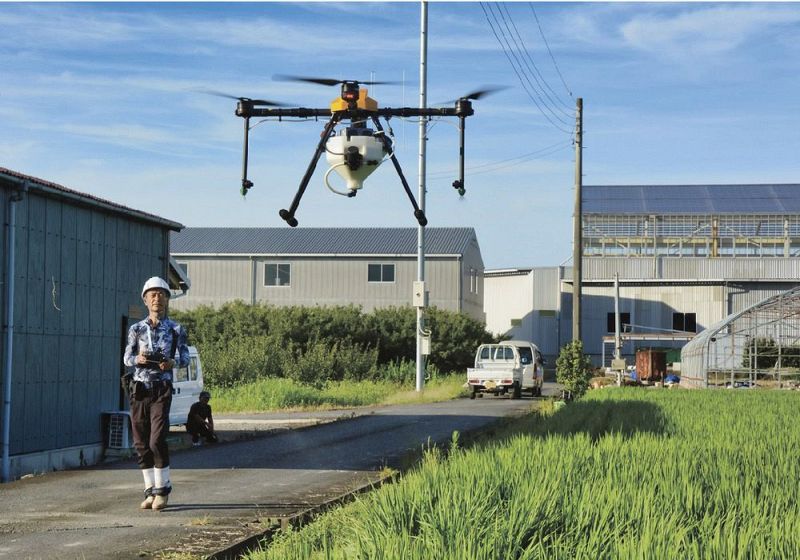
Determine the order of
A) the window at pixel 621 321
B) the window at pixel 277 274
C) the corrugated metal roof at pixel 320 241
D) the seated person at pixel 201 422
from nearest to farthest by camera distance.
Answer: the seated person at pixel 201 422, the corrugated metal roof at pixel 320 241, the window at pixel 277 274, the window at pixel 621 321

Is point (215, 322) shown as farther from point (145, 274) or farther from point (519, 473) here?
point (519, 473)

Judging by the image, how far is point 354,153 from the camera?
19.1m

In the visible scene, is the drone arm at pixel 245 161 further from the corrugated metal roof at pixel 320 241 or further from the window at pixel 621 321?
the window at pixel 621 321

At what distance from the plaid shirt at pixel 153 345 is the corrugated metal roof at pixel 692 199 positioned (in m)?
53.3

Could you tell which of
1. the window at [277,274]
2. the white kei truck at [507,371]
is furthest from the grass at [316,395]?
the window at [277,274]

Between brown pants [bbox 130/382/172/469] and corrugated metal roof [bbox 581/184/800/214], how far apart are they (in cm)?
5347

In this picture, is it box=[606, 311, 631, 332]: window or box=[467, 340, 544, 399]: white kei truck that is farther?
box=[606, 311, 631, 332]: window

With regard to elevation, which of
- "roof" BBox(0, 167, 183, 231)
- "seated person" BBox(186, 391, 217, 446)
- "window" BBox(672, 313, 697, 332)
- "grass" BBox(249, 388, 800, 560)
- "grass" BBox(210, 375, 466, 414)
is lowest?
"grass" BBox(210, 375, 466, 414)

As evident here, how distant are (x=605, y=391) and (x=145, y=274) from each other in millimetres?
15950

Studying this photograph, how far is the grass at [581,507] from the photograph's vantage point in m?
6.20

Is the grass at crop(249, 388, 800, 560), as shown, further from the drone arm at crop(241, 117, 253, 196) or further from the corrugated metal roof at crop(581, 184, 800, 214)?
the corrugated metal roof at crop(581, 184, 800, 214)

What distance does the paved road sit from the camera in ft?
30.1

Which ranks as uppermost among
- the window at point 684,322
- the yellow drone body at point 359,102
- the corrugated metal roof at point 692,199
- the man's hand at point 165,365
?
the corrugated metal roof at point 692,199

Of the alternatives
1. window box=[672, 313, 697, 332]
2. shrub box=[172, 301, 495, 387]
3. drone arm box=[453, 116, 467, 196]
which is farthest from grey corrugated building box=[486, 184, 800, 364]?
drone arm box=[453, 116, 467, 196]
